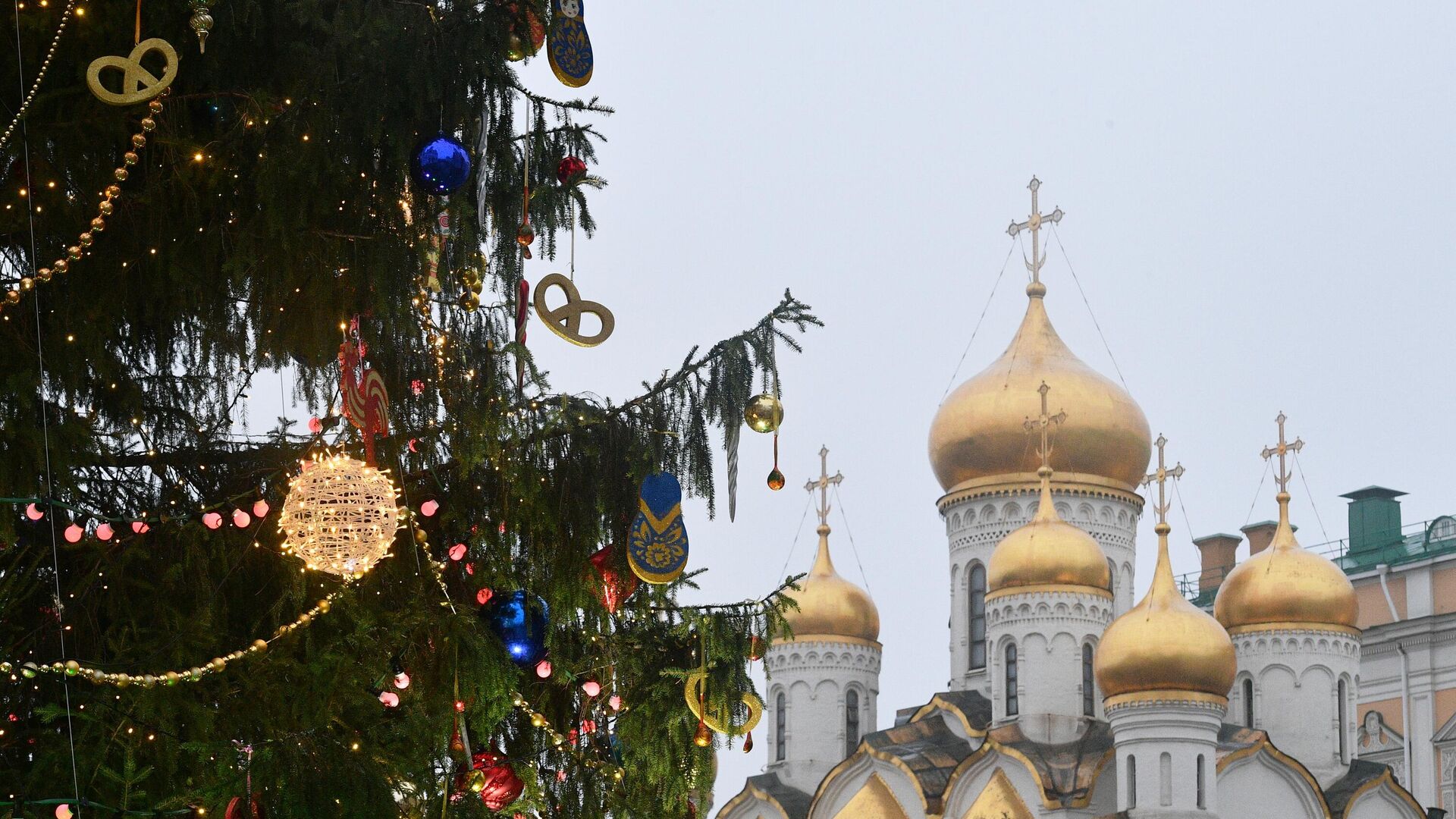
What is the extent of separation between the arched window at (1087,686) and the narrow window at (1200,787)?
2982 millimetres

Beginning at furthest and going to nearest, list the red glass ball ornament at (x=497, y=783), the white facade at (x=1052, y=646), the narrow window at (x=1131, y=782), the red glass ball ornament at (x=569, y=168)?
the white facade at (x=1052, y=646)
the narrow window at (x=1131, y=782)
the red glass ball ornament at (x=569, y=168)
the red glass ball ornament at (x=497, y=783)

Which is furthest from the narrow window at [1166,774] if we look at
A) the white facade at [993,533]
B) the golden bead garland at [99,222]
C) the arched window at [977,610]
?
the golden bead garland at [99,222]

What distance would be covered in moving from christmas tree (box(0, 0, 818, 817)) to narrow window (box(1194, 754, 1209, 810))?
65.8 feet

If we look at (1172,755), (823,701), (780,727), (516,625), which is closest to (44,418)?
(516,625)

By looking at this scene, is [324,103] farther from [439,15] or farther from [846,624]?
[846,624]

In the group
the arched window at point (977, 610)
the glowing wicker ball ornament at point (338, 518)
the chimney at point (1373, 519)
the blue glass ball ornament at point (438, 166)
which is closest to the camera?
the glowing wicker ball ornament at point (338, 518)

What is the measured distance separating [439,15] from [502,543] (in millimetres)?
1490

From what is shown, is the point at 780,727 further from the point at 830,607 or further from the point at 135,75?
the point at 135,75

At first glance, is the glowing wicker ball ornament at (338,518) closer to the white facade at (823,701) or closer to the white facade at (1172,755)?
the white facade at (1172,755)

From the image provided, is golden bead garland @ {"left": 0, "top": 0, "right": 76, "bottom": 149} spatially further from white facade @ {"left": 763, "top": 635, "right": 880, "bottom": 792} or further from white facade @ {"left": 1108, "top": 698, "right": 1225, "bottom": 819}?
white facade @ {"left": 763, "top": 635, "right": 880, "bottom": 792}

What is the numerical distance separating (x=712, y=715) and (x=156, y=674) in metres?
1.73

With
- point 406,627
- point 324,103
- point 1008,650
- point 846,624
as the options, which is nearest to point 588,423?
point 406,627

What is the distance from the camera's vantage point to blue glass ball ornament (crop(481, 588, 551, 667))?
5633mm

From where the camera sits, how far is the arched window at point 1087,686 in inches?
1107
